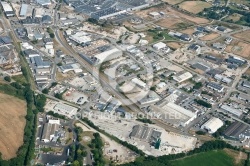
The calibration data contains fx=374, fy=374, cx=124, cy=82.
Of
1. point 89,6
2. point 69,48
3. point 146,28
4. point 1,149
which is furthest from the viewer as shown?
point 89,6

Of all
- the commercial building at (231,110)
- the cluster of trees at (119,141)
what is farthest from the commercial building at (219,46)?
the cluster of trees at (119,141)

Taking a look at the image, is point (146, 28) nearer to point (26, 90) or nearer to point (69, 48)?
point (69, 48)

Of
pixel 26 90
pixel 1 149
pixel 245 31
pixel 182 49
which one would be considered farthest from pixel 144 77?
pixel 245 31

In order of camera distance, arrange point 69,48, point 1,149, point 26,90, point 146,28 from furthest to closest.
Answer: point 146,28 < point 69,48 < point 26,90 < point 1,149

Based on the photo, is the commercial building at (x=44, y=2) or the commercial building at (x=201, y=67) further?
the commercial building at (x=44, y=2)

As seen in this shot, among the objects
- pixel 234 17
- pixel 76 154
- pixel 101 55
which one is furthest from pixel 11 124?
pixel 234 17

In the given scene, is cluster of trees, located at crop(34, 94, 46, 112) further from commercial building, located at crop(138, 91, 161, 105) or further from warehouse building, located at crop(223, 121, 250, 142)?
warehouse building, located at crop(223, 121, 250, 142)

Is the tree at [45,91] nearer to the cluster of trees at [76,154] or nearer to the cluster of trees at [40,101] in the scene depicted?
the cluster of trees at [40,101]
